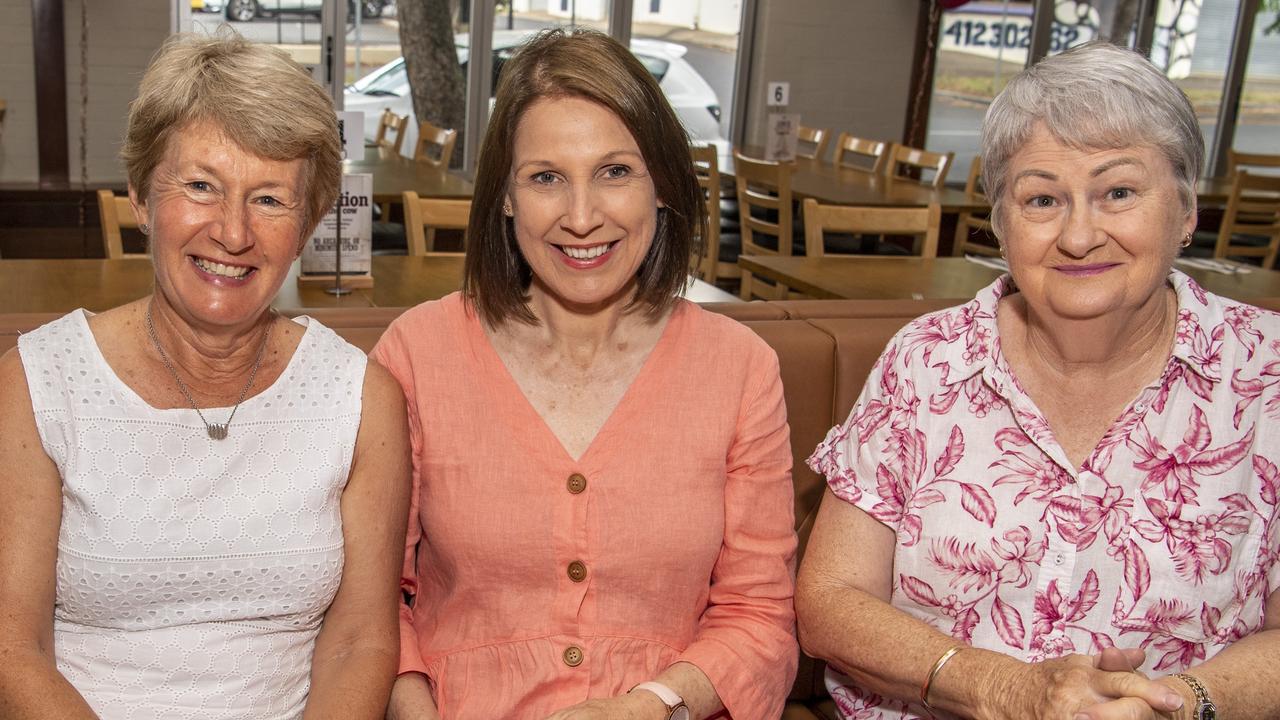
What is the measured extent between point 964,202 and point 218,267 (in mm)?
5163

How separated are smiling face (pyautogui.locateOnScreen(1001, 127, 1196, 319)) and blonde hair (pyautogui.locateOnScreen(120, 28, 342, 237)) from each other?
0.98 metres

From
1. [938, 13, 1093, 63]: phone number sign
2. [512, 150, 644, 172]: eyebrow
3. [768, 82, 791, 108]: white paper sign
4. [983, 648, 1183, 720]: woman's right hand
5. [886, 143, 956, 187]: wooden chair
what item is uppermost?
[938, 13, 1093, 63]: phone number sign

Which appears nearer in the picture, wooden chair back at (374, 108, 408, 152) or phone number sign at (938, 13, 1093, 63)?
wooden chair back at (374, 108, 408, 152)

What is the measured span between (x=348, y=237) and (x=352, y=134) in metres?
0.31

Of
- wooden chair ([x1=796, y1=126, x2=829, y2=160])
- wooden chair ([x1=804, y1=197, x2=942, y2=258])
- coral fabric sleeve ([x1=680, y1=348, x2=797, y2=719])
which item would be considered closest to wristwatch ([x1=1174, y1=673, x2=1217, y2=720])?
coral fabric sleeve ([x1=680, y1=348, x2=797, y2=719])

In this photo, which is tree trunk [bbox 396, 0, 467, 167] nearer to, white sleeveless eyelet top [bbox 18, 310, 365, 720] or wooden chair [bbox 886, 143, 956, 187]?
wooden chair [bbox 886, 143, 956, 187]

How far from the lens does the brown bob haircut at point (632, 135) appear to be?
1722 millimetres

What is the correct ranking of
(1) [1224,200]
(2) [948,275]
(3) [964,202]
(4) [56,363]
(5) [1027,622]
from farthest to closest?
(1) [1224,200], (3) [964,202], (2) [948,275], (5) [1027,622], (4) [56,363]

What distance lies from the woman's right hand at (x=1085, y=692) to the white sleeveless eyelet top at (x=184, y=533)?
0.91 meters

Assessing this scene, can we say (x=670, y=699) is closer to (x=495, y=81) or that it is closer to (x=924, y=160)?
(x=924, y=160)

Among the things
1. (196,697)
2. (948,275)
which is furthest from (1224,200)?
(196,697)

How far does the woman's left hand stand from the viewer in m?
1.63

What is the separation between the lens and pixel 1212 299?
5.90 ft

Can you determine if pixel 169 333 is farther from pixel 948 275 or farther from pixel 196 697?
pixel 948 275
